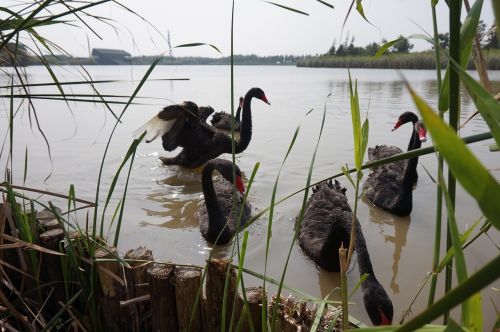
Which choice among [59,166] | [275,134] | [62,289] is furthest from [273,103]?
[62,289]

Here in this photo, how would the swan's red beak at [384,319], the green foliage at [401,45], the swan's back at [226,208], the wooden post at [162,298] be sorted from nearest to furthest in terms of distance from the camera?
the green foliage at [401,45] < the wooden post at [162,298] < the swan's red beak at [384,319] < the swan's back at [226,208]

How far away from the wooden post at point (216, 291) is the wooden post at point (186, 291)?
1.8 inches

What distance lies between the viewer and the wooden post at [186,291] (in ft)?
5.14

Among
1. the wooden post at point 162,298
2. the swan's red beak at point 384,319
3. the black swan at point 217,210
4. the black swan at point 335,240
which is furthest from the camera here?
the black swan at point 217,210

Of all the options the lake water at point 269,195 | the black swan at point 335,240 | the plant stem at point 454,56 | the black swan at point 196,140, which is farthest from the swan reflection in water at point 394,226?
the plant stem at point 454,56

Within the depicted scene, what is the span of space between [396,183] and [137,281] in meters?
3.74

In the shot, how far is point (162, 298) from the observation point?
1641mm

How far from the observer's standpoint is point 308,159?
647 cm

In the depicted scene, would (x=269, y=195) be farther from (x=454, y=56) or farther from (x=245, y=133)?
(x=454, y=56)

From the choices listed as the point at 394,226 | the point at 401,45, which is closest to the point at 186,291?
the point at 401,45

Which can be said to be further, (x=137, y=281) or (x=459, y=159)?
(x=137, y=281)

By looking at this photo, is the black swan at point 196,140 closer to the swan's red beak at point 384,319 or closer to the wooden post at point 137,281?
the wooden post at point 137,281

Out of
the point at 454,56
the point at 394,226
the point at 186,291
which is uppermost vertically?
the point at 454,56

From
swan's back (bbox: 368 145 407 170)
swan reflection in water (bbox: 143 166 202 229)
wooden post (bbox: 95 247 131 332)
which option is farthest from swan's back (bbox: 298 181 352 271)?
wooden post (bbox: 95 247 131 332)
